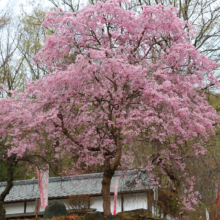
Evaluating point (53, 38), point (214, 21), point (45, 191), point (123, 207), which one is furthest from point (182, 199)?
point (214, 21)

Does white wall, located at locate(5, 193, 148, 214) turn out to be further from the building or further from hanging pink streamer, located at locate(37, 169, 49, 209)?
hanging pink streamer, located at locate(37, 169, 49, 209)

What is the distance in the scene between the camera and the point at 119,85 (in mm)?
8344

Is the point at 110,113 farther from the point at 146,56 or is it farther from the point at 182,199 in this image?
the point at 182,199

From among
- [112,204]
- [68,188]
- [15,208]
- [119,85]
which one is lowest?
[15,208]

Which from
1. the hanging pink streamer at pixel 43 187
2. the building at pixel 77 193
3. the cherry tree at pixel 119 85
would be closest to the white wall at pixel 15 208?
the building at pixel 77 193

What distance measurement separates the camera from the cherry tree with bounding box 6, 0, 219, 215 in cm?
773

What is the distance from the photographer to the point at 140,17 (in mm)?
8672

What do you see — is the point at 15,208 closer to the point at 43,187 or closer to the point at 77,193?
the point at 77,193

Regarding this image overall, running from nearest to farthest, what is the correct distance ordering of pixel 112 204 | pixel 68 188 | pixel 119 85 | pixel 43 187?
pixel 119 85, pixel 43 187, pixel 112 204, pixel 68 188

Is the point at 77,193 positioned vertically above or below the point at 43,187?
below

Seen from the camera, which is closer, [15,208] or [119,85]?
[119,85]

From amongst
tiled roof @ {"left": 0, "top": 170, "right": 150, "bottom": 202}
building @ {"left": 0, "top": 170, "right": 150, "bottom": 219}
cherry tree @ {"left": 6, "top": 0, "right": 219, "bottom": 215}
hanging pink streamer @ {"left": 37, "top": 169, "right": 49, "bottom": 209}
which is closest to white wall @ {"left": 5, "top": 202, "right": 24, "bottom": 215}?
building @ {"left": 0, "top": 170, "right": 150, "bottom": 219}

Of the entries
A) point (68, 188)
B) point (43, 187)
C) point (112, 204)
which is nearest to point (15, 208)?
point (68, 188)

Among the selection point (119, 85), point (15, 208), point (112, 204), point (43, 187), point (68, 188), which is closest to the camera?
point (119, 85)
